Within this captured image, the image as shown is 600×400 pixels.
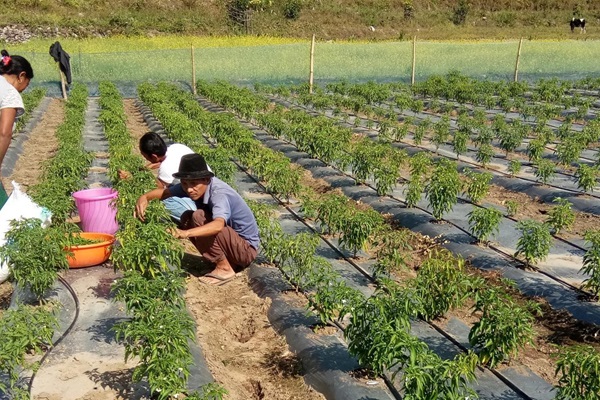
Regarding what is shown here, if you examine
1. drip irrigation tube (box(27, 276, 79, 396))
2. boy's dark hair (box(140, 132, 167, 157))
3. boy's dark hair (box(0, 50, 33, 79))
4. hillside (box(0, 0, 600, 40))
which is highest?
hillside (box(0, 0, 600, 40))

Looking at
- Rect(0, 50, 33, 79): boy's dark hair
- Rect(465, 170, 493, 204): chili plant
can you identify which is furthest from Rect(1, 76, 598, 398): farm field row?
Rect(0, 50, 33, 79): boy's dark hair

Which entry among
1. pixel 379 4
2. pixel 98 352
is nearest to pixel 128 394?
pixel 98 352

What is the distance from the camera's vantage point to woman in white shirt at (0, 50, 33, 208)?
488 centimetres

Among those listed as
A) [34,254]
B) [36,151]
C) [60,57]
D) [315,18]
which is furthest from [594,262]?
[315,18]

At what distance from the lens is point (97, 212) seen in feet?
21.1

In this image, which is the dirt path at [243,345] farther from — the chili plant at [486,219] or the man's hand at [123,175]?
the chili plant at [486,219]

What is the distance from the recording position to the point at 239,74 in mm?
22328

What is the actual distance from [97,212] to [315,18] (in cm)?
3659

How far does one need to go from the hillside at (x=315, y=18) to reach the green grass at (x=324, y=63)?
9.69 metres

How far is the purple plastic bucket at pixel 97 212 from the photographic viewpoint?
6367mm

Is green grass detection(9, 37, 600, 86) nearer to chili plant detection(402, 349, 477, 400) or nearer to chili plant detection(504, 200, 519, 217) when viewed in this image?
chili plant detection(504, 200, 519, 217)

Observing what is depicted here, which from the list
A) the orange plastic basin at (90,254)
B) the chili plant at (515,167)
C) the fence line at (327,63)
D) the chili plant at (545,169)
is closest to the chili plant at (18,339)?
the orange plastic basin at (90,254)

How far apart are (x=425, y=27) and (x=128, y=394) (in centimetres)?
4238

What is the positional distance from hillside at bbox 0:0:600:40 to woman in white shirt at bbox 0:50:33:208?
2673 cm
